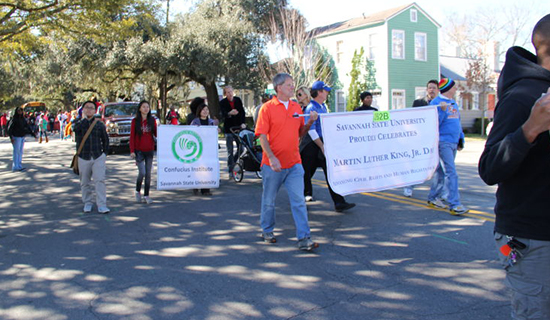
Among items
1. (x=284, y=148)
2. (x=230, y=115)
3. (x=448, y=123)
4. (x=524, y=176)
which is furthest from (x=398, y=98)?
(x=524, y=176)

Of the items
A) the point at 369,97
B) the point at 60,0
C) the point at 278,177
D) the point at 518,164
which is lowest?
the point at 278,177

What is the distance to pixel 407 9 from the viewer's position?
3088cm

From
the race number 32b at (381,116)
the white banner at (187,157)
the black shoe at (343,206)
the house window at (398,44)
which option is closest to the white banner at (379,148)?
the race number 32b at (381,116)

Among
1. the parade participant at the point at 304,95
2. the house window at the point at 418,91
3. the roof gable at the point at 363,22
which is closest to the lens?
the parade participant at the point at 304,95

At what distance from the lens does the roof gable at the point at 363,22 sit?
30.4m

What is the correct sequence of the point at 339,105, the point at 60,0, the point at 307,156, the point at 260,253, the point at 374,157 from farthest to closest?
A: 1. the point at 339,105
2. the point at 60,0
3. the point at 307,156
4. the point at 374,157
5. the point at 260,253

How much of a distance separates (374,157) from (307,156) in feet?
4.86

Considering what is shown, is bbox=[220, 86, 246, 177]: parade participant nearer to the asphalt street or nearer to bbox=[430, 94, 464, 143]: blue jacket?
the asphalt street

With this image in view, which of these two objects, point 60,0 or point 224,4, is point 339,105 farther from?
point 60,0

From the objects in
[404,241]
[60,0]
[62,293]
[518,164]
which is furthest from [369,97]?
[60,0]

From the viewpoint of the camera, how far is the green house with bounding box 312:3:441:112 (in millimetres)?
30500

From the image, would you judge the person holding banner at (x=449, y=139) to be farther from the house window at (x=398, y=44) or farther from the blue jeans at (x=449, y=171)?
the house window at (x=398, y=44)

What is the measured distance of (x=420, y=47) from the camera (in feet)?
105

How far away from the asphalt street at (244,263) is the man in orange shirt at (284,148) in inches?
18.6
